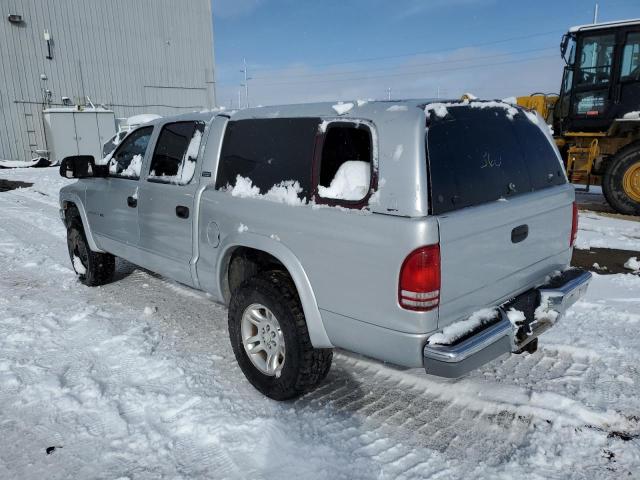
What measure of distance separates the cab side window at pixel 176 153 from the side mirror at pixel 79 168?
90cm

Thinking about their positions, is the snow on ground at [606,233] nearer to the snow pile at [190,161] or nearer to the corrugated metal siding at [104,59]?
the snow pile at [190,161]

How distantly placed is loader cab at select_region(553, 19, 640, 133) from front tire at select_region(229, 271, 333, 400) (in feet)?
29.4

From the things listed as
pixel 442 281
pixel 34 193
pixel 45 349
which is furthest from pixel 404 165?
pixel 34 193

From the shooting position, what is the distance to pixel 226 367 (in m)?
3.59

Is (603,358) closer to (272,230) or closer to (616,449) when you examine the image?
(616,449)

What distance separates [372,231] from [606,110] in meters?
9.00

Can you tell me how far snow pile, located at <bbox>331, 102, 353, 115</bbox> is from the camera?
9.11ft

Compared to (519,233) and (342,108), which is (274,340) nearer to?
(342,108)

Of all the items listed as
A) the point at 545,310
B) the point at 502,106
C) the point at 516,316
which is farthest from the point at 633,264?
the point at 516,316

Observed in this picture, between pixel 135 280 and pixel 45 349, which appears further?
pixel 135 280

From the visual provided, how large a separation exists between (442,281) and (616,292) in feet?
11.7

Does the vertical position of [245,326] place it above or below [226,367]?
above

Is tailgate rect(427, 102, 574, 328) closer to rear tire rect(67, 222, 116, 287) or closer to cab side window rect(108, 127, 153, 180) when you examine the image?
cab side window rect(108, 127, 153, 180)

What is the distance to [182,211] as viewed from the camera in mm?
3715
